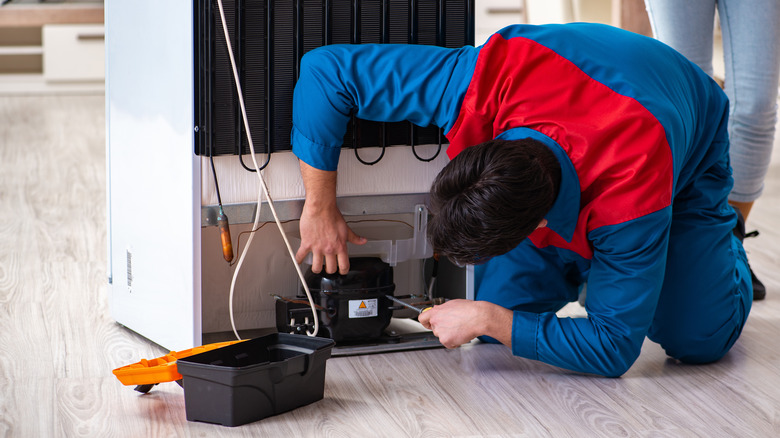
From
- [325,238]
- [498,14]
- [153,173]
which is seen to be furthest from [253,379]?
[498,14]

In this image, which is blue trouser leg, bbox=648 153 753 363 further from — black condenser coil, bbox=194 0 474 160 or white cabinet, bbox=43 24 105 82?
white cabinet, bbox=43 24 105 82

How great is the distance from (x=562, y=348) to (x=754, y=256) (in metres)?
1.05

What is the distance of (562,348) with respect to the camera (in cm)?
133

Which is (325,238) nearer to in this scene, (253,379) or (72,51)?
(253,379)

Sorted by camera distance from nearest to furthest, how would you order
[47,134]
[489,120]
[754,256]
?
[489,120] → [754,256] → [47,134]

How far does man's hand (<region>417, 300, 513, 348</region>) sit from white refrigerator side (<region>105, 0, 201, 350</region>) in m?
0.38

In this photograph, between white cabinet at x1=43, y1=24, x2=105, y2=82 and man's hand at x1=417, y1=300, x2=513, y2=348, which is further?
white cabinet at x1=43, y1=24, x2=105, y2=82

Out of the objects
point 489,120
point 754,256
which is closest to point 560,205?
point 489,120

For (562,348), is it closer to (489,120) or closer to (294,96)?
(489,120)

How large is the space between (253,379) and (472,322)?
33 cm

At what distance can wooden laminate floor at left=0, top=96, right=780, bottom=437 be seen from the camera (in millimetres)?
1226

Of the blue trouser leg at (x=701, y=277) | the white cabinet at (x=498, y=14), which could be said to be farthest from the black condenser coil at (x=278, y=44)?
the white cabinet at (x=498, y=14)

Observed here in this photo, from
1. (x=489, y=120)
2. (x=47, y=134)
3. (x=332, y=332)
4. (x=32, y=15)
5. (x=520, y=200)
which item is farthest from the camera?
(x=32, y=15)

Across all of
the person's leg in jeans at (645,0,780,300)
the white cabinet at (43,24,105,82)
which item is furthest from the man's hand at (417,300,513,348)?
the white cabinet at (43,24,105,82)
